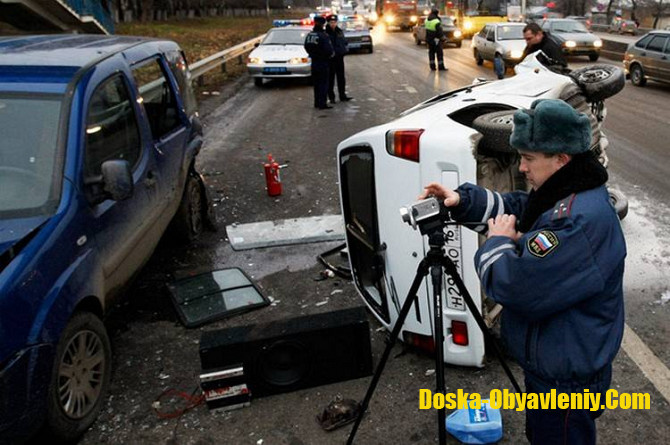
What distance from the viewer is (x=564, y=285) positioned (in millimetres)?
2051

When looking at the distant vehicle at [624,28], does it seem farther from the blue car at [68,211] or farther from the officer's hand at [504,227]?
the officer's hand at [504,227]

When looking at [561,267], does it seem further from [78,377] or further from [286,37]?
[286,37]

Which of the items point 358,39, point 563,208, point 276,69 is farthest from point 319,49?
point 358,39

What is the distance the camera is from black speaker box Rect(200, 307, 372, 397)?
360cm

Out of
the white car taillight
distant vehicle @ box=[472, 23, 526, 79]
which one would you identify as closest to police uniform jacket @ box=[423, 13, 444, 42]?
distant vehicle @ box=[472, 23, 526, 79]

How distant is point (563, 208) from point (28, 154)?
3.13 m

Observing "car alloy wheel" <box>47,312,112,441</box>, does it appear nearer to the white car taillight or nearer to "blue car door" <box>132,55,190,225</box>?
"blue car door" <box>132,55,190,225</box>

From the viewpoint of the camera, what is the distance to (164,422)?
3629 mm

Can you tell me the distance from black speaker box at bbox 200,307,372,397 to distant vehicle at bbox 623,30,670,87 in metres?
15.5

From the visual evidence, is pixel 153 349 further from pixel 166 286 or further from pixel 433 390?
pixel 433 390

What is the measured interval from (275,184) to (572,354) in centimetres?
591

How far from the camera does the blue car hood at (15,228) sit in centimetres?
312

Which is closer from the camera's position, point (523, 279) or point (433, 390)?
point (523, 279)

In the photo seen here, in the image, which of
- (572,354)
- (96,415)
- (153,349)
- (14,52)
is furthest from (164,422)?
(14,52)
